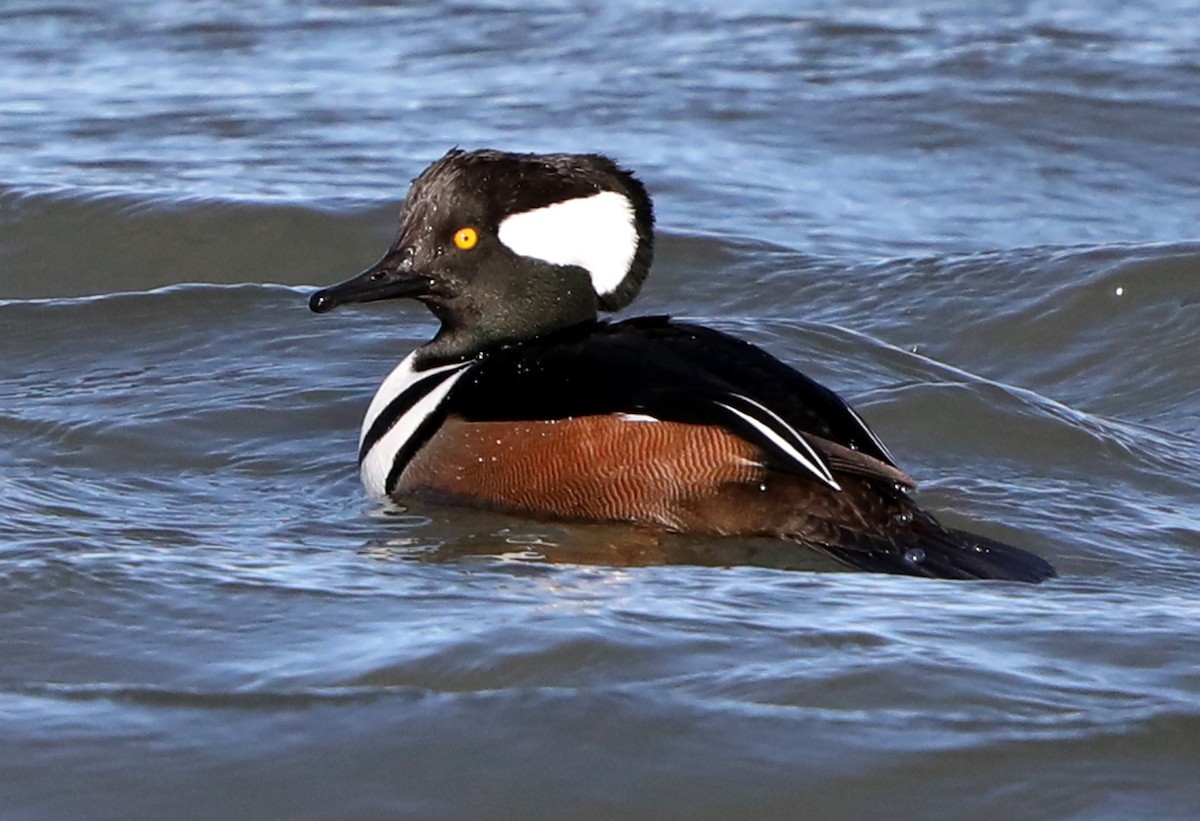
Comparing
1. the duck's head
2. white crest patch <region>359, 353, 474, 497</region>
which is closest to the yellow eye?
the duck's head

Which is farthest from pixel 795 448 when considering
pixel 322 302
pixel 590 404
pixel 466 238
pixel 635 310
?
pixel 635 310

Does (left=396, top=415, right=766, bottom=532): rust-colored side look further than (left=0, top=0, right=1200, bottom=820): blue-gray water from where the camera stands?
Yes

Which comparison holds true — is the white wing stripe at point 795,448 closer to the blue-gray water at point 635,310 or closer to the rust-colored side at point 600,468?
the rust-colored side at point 600,468

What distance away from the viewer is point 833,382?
6.82 m

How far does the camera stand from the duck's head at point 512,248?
18.8ft

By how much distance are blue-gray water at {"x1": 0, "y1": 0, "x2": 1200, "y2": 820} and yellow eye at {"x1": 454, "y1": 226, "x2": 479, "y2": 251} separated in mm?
736

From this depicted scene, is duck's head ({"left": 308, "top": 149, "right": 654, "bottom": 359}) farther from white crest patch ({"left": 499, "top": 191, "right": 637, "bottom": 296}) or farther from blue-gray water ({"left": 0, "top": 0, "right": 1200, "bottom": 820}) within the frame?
blue-gray water ({"left": 0, "top": 0, "right": 1200, "bottom": 820})

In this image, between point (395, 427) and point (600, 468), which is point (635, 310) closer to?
point (395, 427)

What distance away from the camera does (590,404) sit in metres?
5.20

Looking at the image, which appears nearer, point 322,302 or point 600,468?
point 600,468

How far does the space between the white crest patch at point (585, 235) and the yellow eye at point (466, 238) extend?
78 millimetres

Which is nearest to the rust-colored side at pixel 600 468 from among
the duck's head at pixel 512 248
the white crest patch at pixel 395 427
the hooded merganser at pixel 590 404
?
the hooded merganser at pixel 590 404

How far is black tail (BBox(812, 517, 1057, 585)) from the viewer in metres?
4.83

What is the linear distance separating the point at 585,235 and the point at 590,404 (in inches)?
29.8
